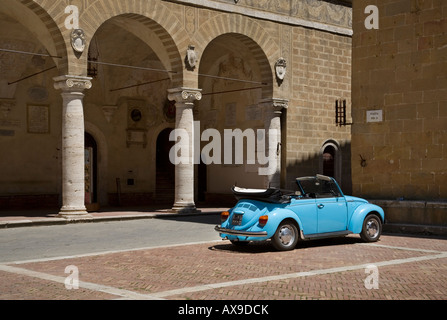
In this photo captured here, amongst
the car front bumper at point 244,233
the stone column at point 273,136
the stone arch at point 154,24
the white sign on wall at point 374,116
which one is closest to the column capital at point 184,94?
the stone arch at point 154,24

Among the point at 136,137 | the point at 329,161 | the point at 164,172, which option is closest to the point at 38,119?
the point at 136,137

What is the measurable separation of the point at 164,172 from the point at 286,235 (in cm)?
1470

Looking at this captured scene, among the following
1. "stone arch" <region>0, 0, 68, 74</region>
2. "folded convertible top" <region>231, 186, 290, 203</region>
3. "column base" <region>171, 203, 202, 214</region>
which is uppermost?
"stone arch" <region>0, 0, 68, 74</region>

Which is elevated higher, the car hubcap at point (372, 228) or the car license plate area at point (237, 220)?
the car license plate area at point (237, 220)

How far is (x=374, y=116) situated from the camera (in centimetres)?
1571

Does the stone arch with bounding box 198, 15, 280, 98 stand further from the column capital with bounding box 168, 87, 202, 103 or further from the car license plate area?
the car license plate area

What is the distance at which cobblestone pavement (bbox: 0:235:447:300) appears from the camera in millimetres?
7699

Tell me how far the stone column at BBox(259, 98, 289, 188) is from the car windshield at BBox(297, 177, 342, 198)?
10.2 meters

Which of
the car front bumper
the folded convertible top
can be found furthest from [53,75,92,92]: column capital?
the car front bumper

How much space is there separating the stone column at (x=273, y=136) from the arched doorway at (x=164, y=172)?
14.8 feet

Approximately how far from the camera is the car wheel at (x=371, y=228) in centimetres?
1288

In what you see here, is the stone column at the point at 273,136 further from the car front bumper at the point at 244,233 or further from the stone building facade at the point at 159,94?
the car front bumper at the point at 244,233

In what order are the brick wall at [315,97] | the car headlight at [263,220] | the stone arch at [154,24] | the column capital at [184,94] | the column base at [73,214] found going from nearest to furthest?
the car headlight at [263,220]
the column base at [73,214]
the stone arch at [154,24]
the column capital at [184,94]
the brick wall at [315,97]

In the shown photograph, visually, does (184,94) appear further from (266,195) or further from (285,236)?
(285,236)
